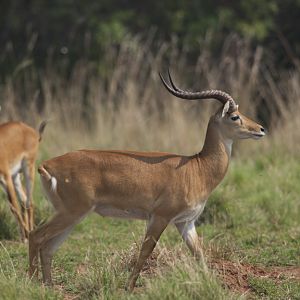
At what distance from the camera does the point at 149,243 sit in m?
5.93

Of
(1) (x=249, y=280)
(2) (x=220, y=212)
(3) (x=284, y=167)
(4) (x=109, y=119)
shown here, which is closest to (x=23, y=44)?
(4) (x=109, y=119)

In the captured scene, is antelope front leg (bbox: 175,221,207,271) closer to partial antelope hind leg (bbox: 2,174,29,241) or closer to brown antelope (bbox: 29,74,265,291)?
brown antelope (bbox: 29,74,265,291)

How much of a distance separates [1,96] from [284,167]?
21.2 feet

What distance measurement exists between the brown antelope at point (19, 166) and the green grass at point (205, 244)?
180mm

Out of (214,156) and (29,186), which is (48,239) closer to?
(214,156)

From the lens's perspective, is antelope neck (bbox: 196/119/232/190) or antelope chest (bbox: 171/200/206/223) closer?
antelope chest (bbox: 171/200/206/223)

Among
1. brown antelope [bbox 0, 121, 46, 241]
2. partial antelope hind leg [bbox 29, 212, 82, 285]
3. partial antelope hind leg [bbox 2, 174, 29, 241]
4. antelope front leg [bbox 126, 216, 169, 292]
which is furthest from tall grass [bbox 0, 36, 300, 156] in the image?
antelope front leg [bbox 126, 216, 169, 292]

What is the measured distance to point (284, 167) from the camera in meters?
10.5

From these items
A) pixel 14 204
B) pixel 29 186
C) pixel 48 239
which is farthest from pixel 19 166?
pixel 48 239

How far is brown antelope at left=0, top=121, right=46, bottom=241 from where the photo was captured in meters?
8.10

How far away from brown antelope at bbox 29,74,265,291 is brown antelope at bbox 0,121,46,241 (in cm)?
195

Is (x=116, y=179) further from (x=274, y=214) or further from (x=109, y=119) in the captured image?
(x=109, y=119)

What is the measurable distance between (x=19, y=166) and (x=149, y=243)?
9.91ft

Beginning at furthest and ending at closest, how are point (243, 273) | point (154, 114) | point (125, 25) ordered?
point (125, 25) → point (154, 114) → point (243, 273)
